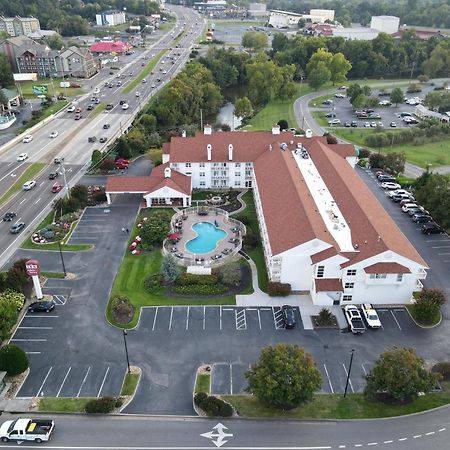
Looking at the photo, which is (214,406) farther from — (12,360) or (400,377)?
(12,360)

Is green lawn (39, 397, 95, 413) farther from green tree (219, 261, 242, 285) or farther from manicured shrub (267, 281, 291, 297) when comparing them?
manicured shrub (267, 281, 291, 297)

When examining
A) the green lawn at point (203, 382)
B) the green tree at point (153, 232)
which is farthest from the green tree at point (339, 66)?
the green lawn at point (203, 382)

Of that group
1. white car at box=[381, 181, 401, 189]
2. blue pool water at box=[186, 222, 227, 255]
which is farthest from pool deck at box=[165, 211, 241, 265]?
white car at box=[381, 181, 401, 189]

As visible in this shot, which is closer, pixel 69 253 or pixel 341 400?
pixel 341 400

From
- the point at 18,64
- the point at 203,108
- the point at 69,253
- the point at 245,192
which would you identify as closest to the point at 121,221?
the point at 69,253

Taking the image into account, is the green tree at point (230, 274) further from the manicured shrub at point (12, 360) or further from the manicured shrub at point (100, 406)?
the manicured shrub at point (12, 360)

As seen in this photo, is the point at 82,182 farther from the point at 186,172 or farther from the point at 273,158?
the point at 273,158

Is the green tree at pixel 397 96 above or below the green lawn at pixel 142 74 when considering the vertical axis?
above
